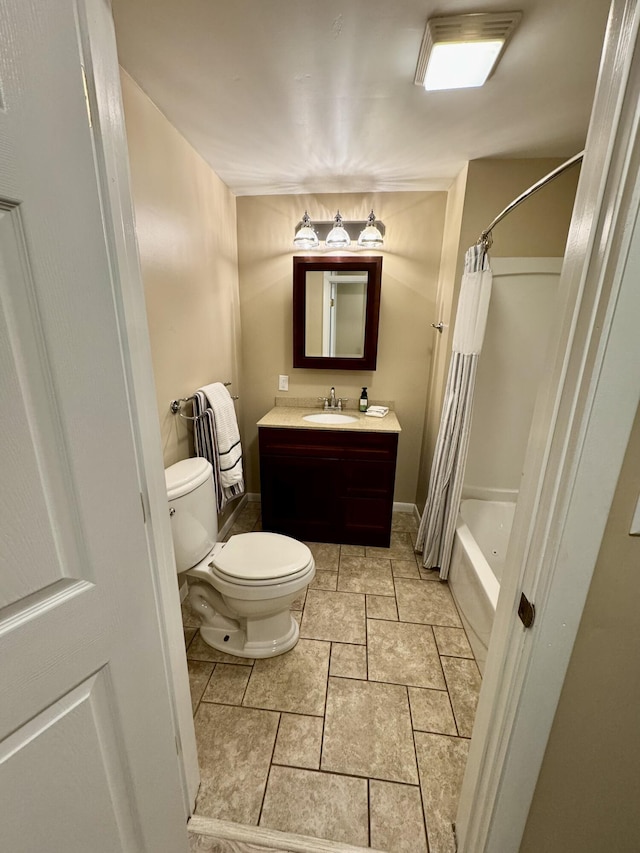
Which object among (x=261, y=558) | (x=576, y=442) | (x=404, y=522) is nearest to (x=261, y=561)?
(x=261, y=558)

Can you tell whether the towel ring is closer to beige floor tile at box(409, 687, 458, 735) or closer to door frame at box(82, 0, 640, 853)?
door frame at box(82, 0, 640, 853)

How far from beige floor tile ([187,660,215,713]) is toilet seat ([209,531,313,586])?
0.44m

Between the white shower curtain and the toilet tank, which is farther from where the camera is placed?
the white shower curtain

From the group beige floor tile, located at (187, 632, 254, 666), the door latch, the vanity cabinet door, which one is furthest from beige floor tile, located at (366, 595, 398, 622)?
the door latch

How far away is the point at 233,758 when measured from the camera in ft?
3.91

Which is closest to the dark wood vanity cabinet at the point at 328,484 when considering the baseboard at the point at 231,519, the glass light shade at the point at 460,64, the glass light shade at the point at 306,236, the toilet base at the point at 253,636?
the baseboard at the point at 231,519

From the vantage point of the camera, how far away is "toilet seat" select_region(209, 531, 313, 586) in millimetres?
1421

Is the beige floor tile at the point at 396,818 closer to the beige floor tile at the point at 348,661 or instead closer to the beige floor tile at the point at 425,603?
the beige floor tile at the point at 348,661

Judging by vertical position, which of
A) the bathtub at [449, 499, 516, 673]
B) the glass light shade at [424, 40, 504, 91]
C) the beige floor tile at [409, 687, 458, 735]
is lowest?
the beige floor tile at [409, 687, 458, 735]

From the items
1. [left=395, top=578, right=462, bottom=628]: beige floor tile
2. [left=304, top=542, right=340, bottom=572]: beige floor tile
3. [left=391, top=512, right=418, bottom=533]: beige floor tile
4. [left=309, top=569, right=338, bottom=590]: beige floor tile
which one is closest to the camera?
[left=395, top=578, right=462, bottom=628]: beige floor tile

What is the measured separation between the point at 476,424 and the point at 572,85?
1578mm

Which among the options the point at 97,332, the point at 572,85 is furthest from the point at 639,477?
the point at 572,85

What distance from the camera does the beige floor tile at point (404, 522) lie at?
2592 millimetres

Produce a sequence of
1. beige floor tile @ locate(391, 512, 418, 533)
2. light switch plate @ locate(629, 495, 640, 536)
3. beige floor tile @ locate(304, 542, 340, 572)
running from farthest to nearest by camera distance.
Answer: beige floor tile @ locate(391, 512, 418, 533), beige floor tile @ locate(304, 542, 340, 572), light switch plate @ locate(629, 495, 640, 536)
